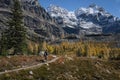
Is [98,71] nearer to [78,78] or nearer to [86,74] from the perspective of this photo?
[86,74]

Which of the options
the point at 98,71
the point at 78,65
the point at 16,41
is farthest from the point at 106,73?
the point at 16,41

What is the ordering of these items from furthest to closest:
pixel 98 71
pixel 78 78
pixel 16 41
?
pixel 16 41 < pixel 98 71 < pixel 78 78

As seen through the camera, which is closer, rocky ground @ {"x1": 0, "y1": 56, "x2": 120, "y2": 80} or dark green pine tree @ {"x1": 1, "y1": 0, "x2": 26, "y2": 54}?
rocky ground @ {"x1": 0, "y1": 56, "x2": 120, "y2": 80}

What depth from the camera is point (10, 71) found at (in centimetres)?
4391

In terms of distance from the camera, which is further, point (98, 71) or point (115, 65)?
point (115, 65)

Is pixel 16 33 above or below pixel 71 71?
above

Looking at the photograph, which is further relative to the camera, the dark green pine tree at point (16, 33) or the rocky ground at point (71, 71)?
the dark green pine tree at point (16, 33)

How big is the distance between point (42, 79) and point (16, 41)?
103 ft

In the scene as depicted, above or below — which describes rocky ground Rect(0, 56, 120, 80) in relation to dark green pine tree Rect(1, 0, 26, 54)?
below

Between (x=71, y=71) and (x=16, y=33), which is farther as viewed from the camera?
Answer: (x=16, y=33)

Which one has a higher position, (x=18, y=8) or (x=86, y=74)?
(x=18, y=8)

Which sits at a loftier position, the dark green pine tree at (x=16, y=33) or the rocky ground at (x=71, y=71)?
the dark green pine tree at (x=16, y=33)

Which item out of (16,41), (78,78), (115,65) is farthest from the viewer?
(16,41)

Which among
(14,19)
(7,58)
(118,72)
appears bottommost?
(118,72)
